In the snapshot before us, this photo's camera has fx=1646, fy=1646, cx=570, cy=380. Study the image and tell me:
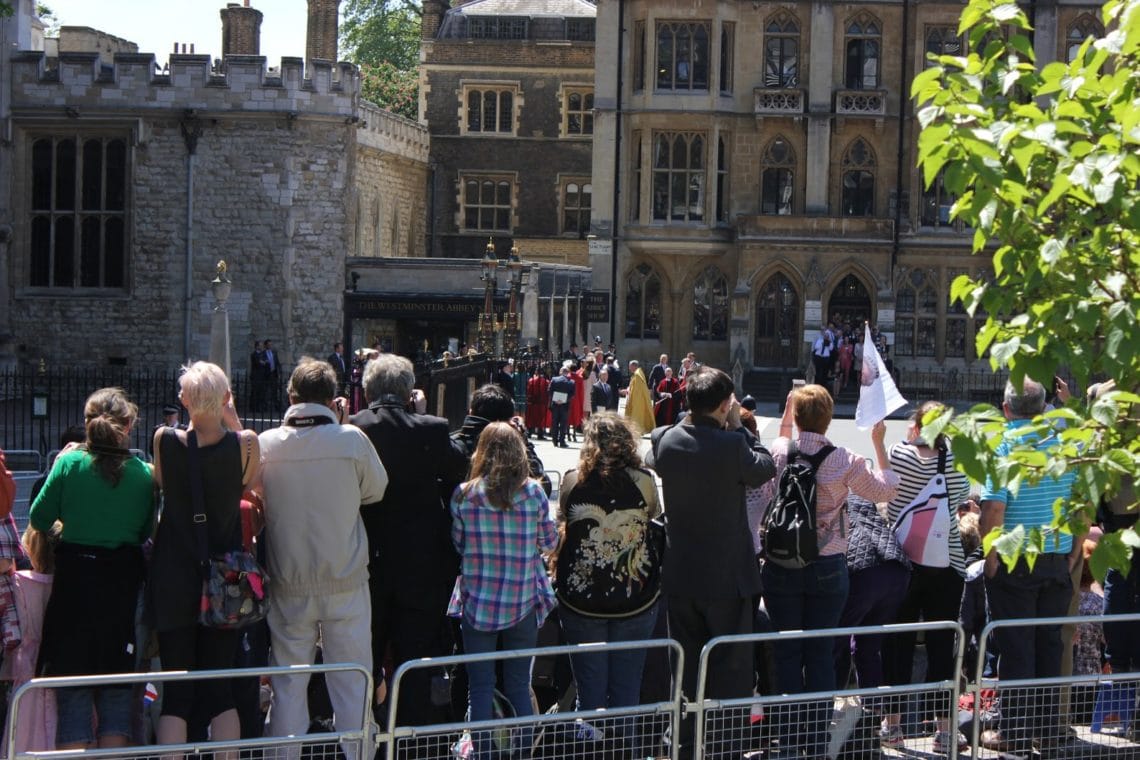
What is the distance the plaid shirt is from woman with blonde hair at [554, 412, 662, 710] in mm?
211

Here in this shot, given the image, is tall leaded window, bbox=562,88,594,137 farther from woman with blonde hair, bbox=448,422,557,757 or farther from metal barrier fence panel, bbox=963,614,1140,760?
woman with blonde hair, bbox=448,422,557,757

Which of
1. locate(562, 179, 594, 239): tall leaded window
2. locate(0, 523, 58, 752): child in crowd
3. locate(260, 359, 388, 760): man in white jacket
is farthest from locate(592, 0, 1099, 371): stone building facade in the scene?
locate(0, 523, 58, 752): child in crowd

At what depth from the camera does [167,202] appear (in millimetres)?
31797

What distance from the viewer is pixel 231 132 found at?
31.6m

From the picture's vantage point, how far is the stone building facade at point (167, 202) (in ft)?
103

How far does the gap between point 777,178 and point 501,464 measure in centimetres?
3156

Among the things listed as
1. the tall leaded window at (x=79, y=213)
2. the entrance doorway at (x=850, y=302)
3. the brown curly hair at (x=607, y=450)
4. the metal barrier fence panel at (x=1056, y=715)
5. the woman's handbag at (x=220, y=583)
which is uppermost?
the tall leaded window at (x=79, y=213)

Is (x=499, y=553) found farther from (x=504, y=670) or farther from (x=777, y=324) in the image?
(x=777, y=324)

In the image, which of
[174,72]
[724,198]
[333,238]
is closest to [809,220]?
[724,198]

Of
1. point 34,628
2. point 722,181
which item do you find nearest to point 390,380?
point 34,628

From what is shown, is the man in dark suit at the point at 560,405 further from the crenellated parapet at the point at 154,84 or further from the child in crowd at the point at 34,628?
the child in crowd at the point at 34,628

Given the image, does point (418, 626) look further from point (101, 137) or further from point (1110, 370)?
point (101, 137)

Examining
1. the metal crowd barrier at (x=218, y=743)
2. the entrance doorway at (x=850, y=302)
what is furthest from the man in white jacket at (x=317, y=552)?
the entrance doorway at (x=850, y=302)

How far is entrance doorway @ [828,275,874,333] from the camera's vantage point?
37.3 meters
